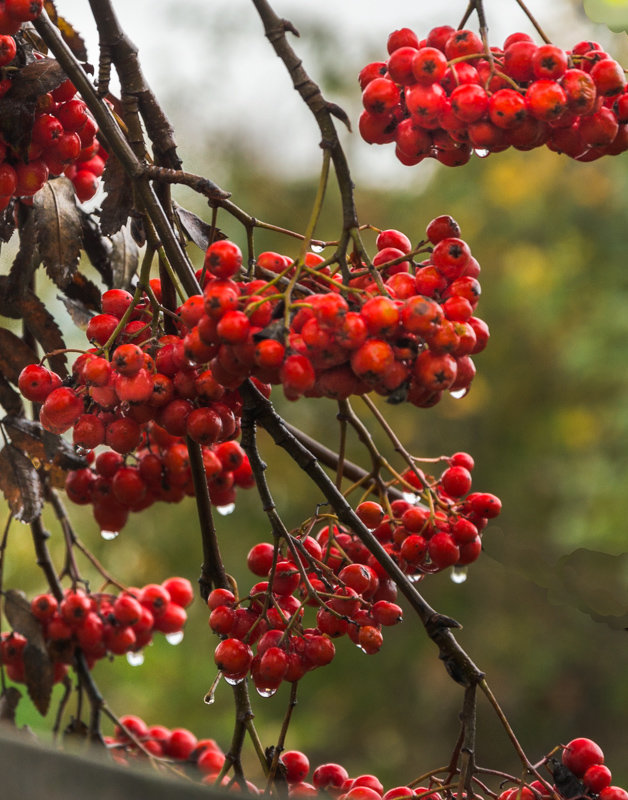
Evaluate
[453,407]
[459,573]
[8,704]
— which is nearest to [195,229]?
[459,573]

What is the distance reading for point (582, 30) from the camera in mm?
3975

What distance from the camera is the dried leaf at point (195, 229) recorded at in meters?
0.53

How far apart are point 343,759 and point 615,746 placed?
101cm

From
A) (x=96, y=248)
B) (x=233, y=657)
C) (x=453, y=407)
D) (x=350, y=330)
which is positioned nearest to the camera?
(x=350, y=330)

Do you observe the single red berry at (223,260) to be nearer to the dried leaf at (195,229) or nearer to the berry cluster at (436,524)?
the dried leaf at (195,229)

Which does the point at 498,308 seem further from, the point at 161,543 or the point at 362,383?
the point at 362,383

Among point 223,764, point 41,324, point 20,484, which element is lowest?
point 223,764

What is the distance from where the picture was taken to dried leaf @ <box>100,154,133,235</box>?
21.2 inches

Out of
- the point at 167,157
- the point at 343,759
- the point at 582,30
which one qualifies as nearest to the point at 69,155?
the point at 167,157

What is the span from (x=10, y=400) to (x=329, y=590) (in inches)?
10.5

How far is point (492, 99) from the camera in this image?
42 cm

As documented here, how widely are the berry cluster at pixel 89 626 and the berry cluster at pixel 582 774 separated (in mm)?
379

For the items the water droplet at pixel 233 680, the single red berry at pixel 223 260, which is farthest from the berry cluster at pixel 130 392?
the water droplet at pixel 233 680

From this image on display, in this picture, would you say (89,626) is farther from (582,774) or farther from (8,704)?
(582,774)
